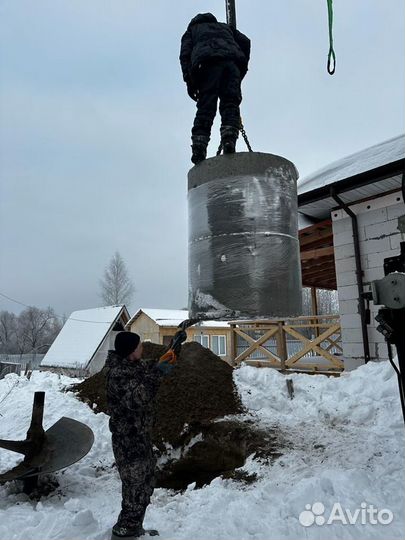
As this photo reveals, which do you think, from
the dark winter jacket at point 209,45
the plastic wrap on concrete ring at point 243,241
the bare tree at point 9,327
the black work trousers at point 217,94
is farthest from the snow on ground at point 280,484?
the bare tree at point 9,327

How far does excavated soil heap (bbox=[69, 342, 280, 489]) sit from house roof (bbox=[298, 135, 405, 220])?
4.17 meters

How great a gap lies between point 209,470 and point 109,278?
46.5 m

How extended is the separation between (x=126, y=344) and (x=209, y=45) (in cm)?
332

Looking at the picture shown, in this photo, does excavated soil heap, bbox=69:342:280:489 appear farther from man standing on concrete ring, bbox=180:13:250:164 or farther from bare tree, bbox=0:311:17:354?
bare tree, bbox=0:311:17:354

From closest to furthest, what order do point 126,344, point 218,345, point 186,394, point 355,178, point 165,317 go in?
point 126,344
point 186,394
point 355,178
point 218,345
point 165,317

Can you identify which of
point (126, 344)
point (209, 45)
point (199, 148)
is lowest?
point (126, 344)

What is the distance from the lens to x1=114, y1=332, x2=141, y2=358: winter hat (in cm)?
354

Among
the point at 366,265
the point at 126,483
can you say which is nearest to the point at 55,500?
the point at 126,483

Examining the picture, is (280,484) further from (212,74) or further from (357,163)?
(357,163)

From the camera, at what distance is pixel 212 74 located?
4.47 meters

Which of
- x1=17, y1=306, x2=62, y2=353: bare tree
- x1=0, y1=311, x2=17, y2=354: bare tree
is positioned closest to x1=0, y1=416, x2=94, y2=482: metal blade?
x1=17, y1=306, x2=62, y2=353: bare tree

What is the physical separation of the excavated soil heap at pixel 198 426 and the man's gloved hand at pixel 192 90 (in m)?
3.79

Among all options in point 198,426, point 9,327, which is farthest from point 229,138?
point 9,327

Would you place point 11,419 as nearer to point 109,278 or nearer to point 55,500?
point 55,500
